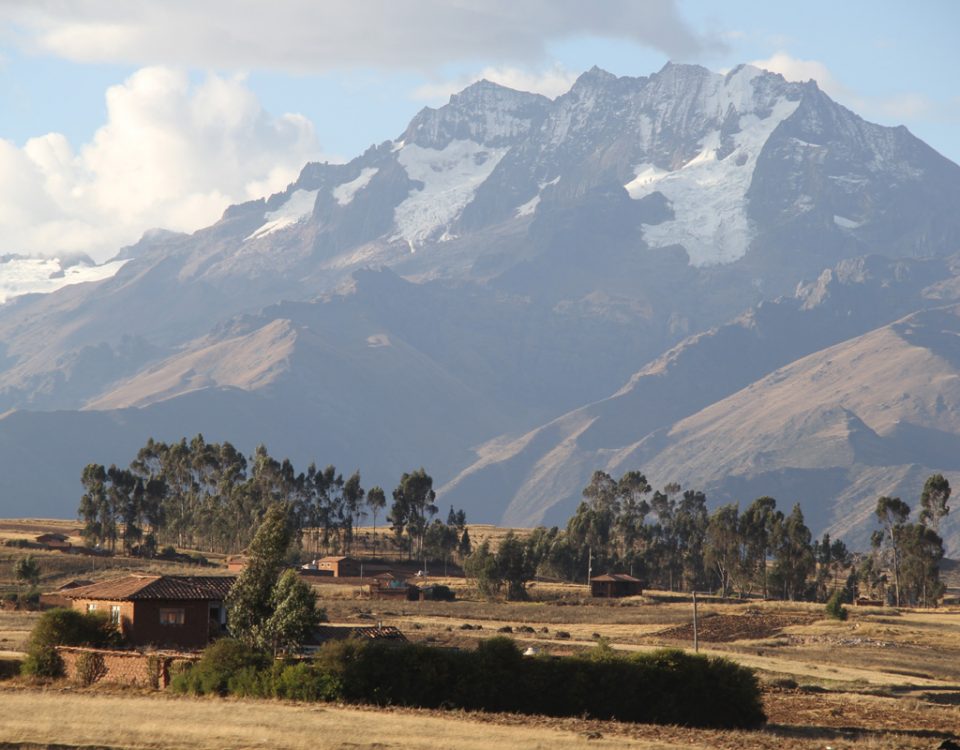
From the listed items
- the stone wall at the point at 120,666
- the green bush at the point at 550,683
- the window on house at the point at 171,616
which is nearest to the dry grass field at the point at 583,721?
the stone wall at the point at 120,666

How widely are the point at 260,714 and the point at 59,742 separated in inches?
384

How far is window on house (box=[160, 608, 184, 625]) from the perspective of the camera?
9300cm

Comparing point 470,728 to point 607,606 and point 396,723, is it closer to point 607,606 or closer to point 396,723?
point 396,723

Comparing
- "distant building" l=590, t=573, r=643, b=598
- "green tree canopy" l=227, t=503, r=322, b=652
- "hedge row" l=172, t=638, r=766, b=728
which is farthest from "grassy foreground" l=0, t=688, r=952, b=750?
"distant building" l=590, t=573, r=643, b=598

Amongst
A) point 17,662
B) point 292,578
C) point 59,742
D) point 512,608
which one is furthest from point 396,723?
point 512,608

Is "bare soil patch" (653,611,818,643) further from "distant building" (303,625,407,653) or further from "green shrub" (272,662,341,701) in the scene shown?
"green shrub" (272,662,341,701)

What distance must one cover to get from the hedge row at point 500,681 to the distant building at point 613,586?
390 feet

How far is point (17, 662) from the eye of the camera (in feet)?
260

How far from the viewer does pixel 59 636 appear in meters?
80.8

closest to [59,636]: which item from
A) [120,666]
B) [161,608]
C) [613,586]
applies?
[120,666]

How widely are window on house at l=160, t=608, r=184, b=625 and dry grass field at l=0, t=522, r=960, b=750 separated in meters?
9.12

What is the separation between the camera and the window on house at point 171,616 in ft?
305

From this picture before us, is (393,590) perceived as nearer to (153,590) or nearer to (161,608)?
(153,590)

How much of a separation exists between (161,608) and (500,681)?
29.0 metres
